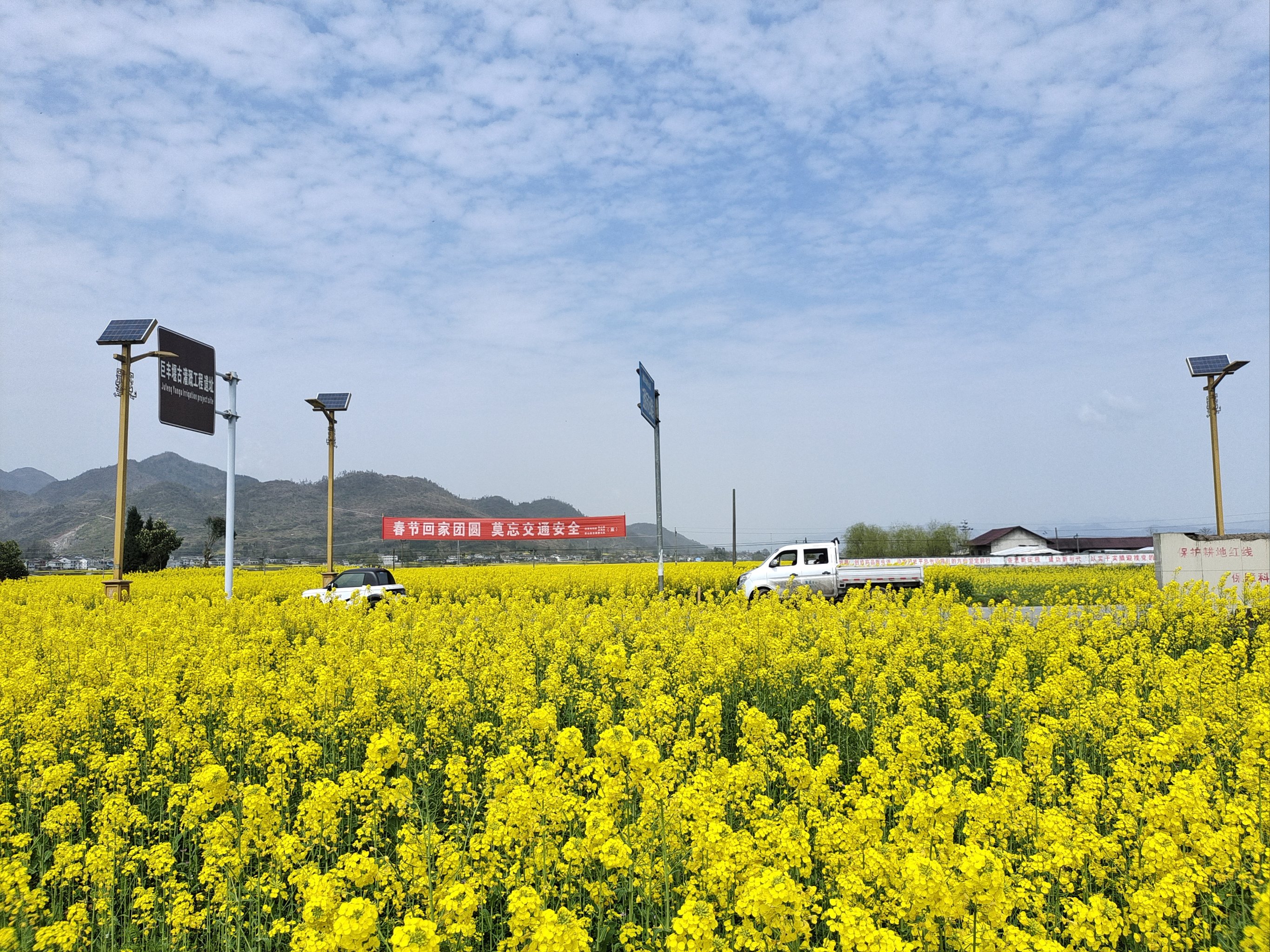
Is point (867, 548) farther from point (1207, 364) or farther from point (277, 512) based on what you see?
point (277, 512)

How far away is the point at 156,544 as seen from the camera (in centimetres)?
4516

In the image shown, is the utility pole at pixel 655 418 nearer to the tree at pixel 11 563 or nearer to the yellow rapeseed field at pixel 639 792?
the yellow rapeseed field at pixel 639 792

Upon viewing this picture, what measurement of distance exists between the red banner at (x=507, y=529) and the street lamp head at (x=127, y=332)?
79.0 feet

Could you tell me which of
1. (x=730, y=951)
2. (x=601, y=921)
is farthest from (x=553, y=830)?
(x=730, y=951)

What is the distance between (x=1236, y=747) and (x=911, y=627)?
513 centimetres

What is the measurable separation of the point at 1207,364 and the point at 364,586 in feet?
86.3

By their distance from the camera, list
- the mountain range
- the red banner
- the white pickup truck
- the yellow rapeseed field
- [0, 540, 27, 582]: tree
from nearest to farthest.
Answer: the yellow rapeseed field
the white pickup truck
[0, 540, 27, 582]: tree
the red banner
the mountain range

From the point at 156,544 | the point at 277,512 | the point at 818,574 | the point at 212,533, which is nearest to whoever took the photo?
the point at 818,574

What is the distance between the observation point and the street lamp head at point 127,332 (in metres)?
18.6

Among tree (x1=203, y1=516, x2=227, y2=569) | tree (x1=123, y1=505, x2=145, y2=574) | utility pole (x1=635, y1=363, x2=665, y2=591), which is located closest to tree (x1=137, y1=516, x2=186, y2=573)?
tree (x1=123, y1=505, x2=145, y2=574)

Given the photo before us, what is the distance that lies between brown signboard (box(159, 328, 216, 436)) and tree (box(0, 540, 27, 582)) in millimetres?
24293

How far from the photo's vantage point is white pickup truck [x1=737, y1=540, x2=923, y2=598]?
70.2 feet

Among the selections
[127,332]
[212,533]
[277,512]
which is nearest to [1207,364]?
[127,332]

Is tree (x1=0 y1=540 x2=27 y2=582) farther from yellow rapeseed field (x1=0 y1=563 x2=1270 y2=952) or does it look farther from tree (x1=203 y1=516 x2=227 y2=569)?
yellow rapeseed field (x1=0 y1=563 x2=1270 y2=952)
